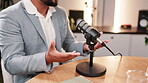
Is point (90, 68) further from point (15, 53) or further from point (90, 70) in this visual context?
point (15, 53)

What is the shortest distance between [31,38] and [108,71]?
1.84 ft

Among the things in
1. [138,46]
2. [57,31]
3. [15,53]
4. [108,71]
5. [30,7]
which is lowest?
[138,46]

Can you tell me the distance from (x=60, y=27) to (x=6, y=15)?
0.43m

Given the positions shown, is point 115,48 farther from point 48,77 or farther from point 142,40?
point 48,77

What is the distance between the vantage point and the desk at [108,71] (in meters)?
0.95

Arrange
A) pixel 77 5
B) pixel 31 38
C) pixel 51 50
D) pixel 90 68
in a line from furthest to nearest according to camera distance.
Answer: pixel 77 5
pixel 31 38
pixel 90 68
pixel 51 50

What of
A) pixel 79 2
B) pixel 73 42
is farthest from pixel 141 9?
pixel 73 42

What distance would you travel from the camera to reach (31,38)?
3.80 ft

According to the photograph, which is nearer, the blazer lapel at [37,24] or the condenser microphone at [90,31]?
the condenser microphone at [90,31]

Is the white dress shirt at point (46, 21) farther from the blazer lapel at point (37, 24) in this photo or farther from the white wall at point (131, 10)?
the white wall at point (131, 10)

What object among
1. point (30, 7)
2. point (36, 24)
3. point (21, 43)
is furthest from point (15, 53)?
point (30, 7)

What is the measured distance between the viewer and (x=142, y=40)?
2471 mm

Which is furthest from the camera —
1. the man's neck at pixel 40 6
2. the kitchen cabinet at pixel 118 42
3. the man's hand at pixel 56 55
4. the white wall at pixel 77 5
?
the white wall at pixel 77 5

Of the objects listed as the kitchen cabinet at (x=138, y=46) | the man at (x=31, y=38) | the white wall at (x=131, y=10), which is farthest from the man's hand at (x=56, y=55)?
the white wall at (x=131, y=10)
